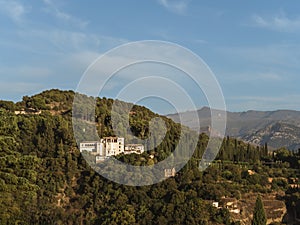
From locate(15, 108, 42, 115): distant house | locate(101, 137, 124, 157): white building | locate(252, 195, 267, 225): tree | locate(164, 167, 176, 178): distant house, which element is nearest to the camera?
locate(252, 195, 267, 225): tree

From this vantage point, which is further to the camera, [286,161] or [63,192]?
[286,161]

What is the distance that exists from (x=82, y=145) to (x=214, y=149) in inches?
287

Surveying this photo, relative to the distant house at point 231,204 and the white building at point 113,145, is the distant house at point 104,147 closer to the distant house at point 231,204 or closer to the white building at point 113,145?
the white building at point 113,145

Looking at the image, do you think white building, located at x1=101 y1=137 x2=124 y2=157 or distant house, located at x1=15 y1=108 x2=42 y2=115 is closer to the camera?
white building, located at x1=101 y1=137 x2=124 y2=157

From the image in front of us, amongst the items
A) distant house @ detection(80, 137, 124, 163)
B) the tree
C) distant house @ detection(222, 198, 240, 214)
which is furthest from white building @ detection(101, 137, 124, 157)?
the tree

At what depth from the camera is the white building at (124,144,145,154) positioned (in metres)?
21.1

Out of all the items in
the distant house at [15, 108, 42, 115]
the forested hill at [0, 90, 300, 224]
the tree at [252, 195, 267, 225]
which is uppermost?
the distant house at [15, 108, 42, 115]

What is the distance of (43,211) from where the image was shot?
14.7 meters

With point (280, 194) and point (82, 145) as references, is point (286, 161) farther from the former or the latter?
point (82, 145)

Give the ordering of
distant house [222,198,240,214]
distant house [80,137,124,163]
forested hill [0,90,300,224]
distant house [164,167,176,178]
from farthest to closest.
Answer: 1. distant house [80,137,124,163]
2. distant house [164,167,176,178]
3. distant house [222,198,240,214]
4. forested hill [0,90,300,224]

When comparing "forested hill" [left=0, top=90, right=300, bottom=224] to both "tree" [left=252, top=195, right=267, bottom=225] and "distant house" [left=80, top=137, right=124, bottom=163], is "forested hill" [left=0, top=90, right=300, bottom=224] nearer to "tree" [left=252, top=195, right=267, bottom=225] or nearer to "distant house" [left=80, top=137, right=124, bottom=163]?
"distant house" [left=80, top=137, right=124, bottom=163]

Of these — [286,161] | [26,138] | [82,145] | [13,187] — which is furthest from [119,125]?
[13,187]

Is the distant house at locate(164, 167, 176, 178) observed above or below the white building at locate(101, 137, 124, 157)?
below

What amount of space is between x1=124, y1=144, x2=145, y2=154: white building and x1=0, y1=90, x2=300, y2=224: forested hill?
62 cm
